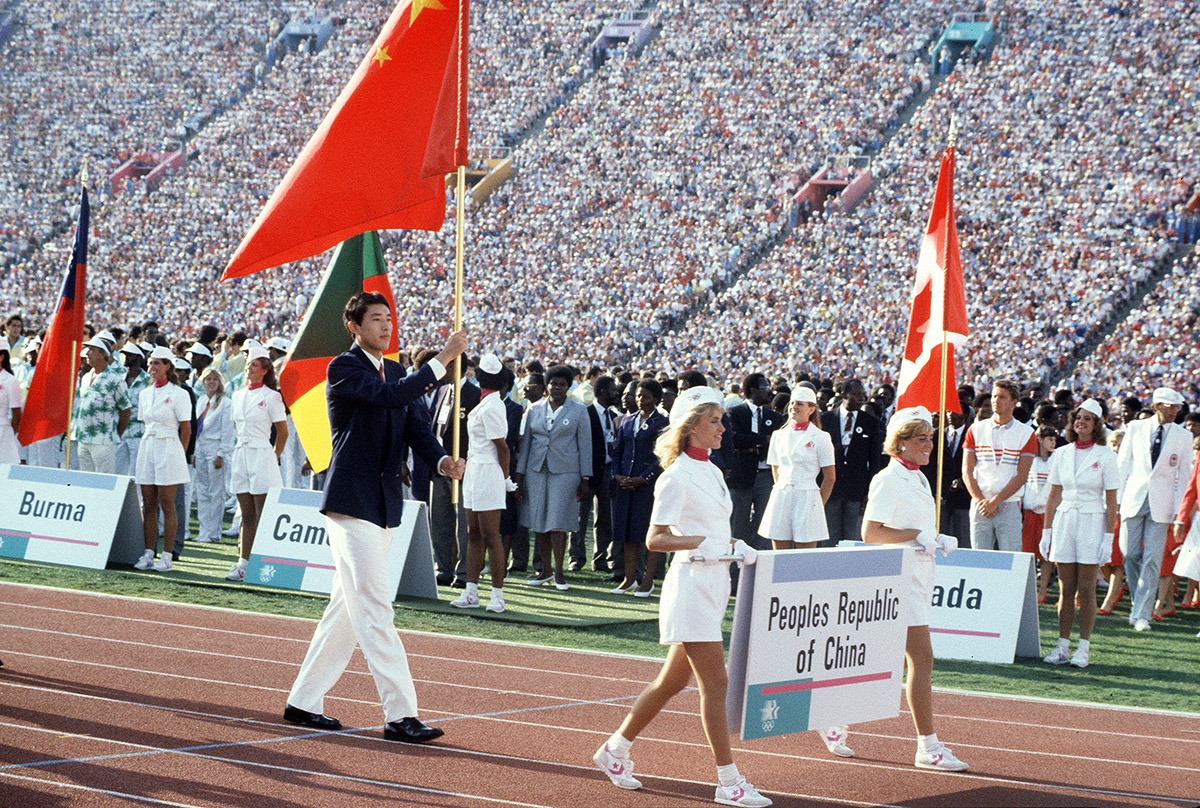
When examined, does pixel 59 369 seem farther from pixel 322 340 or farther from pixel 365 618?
pixel 365 618

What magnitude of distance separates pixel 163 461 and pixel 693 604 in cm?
796

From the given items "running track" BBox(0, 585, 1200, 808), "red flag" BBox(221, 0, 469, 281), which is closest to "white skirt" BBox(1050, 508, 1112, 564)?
"running track" BBox(0, 585, 1200, 808)

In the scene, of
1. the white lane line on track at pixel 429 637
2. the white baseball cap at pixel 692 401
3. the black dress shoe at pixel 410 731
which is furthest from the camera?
the white lane line on track at pixel 429 637

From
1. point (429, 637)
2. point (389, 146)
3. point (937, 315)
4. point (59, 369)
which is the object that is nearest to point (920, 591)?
point (389, 146)

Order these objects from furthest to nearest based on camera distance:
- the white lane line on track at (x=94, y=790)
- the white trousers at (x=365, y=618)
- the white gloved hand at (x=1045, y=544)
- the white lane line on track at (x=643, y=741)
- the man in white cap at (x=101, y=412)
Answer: the man in white cap at (x=101, y=412) < the white gloved hand at (x=1045, y=544) < the white trousers at (x=365, y=618) < the white lane line on track at (x=643, y=741) < the white lane line on track at (x=94, y=790)

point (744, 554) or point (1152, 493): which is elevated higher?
point (1152, 493)

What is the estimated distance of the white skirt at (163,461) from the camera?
1307 centimetres

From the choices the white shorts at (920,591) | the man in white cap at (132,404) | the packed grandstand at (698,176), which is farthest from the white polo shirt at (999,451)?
the packed grandstand at (698,176)

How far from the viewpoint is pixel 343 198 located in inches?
307

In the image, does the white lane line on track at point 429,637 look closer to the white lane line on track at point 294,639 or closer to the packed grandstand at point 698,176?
the white lane line on track at point 294,639

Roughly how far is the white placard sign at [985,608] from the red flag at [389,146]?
4809mm

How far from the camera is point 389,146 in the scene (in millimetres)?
7914

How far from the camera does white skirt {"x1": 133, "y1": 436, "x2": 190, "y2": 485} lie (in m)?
13.1

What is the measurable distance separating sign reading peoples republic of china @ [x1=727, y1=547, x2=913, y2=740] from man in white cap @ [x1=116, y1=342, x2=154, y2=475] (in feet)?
29.1
